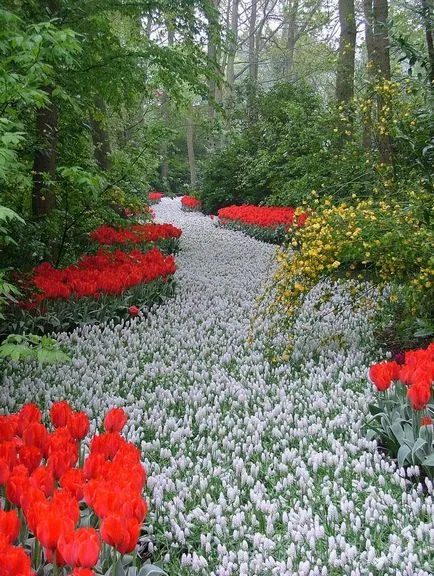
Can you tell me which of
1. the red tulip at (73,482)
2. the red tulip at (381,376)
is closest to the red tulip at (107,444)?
the red tulip at (73,482)

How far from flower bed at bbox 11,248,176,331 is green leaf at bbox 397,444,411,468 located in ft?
11.3

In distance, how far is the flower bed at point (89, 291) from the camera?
5.61 meters

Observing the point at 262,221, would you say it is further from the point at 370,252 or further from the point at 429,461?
the point at 429,461

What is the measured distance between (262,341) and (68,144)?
4.97 meters

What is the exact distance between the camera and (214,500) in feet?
9.36

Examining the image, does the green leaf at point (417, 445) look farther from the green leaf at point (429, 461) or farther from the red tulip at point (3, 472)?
the red tulip at point (3, 472)

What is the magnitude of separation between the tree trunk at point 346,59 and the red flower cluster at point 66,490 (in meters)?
12.0

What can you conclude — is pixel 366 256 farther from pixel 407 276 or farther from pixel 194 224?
pixel 194 224

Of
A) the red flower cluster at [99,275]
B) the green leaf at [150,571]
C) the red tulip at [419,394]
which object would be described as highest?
the red tulip at [419,394]

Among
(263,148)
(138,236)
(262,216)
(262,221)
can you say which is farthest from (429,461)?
(263,148)

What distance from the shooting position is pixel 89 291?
5898mm

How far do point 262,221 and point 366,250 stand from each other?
9.19 metres

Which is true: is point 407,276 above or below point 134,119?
below

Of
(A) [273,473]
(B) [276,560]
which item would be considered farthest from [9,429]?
(A) [273,473]
